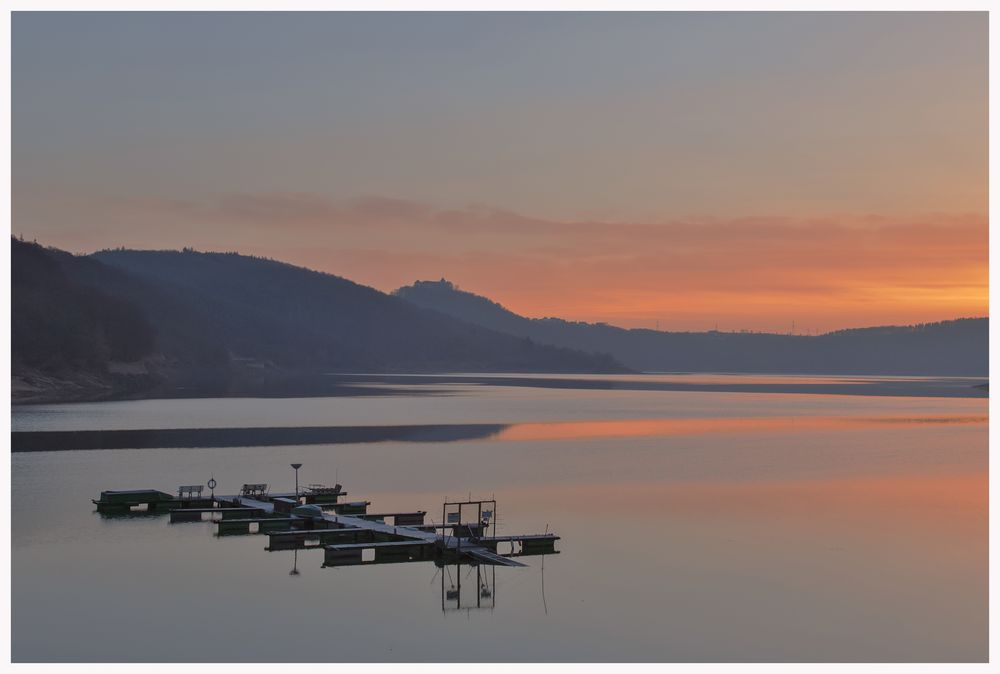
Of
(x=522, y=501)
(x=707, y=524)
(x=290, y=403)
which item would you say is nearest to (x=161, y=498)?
(x=522, y=501)

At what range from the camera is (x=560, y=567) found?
93.0 ft

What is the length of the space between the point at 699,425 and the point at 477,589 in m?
58.6

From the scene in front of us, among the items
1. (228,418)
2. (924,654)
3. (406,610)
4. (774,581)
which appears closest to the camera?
(924,654)

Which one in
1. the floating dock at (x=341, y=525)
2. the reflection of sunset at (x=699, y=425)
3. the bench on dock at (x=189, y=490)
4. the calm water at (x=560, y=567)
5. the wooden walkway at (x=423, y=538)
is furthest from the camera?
the reflection of sunset at (x=699, y=425)

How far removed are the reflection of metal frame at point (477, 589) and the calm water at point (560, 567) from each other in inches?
5.0

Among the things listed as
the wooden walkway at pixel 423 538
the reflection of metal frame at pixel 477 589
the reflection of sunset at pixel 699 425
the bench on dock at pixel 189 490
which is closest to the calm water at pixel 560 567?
the reflection of metal frame at pixel 477 589

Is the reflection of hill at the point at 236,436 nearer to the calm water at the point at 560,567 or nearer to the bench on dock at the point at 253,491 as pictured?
the calm water at the point at 560,567

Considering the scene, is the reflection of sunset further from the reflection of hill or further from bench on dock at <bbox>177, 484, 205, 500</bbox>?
bench on dock at <bbox>177, 484, 205, 500</bbox>

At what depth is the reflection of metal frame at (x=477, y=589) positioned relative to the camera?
24547mm

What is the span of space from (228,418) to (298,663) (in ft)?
215

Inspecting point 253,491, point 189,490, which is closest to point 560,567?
point 189,490

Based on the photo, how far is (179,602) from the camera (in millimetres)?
23969
